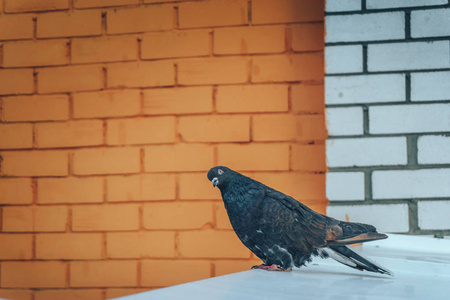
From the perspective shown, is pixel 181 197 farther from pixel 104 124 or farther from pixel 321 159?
pixel 321 159

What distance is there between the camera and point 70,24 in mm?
1787

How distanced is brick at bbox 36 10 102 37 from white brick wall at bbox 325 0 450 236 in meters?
0.97

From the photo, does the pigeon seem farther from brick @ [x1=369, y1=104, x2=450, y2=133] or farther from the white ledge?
brick @ [x1=369, y1=104, x2=450, y2=133]

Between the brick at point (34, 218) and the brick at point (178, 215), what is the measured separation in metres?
0.37

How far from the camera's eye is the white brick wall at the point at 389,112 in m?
1.34

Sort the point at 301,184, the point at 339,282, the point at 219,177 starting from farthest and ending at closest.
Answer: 1. the point at 301,184
2. the point at 219,177
3. the point at 339,282

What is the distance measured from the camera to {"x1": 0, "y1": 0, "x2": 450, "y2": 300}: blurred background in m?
1.65

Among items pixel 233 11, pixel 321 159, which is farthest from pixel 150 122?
pixel 321 159

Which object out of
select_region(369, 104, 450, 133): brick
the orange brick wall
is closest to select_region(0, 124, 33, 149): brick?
the orange brick wall

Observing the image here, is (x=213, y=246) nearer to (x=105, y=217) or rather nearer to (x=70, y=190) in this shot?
(x=105, y=217)

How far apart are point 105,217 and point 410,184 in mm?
1161

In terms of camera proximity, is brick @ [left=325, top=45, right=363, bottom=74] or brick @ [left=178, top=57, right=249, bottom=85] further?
brick @ [left=178, top=57, right=249, bottom=85]

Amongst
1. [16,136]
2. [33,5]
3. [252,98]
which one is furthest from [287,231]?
[33,5]

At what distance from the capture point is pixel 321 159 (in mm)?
1618
